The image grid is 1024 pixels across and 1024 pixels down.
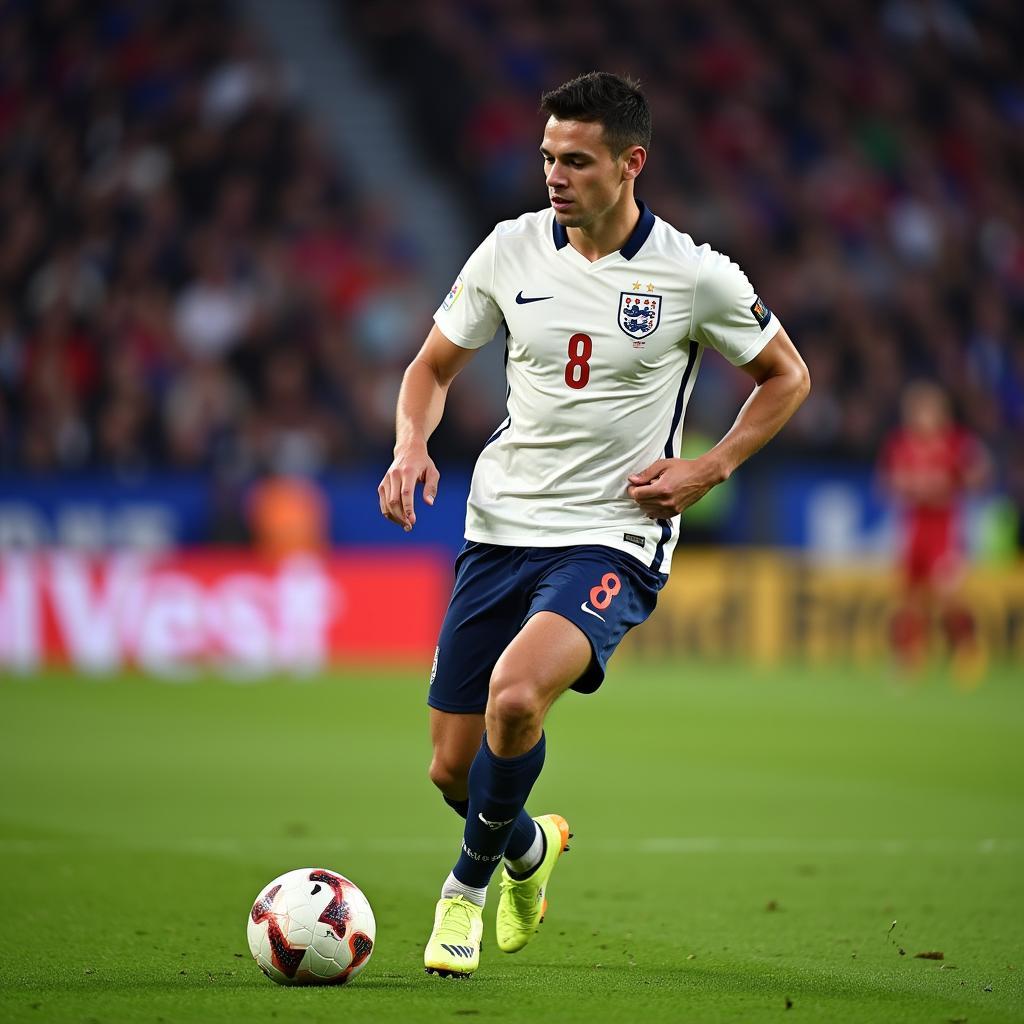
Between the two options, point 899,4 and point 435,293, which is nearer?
point 435,293

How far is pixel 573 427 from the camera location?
489 cm

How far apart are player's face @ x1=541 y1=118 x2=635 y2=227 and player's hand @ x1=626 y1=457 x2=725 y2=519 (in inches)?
26.9

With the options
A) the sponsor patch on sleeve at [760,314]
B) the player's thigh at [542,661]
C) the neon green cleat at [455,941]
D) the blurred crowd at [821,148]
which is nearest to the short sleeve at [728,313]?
the sponsor patch on sleeve at [760,314]

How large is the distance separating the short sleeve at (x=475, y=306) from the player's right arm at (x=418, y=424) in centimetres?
4

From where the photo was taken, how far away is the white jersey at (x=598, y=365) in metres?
4.89

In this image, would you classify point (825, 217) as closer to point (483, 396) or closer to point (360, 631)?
point (483, 396)

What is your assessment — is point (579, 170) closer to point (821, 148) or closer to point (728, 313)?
point (728, 313)

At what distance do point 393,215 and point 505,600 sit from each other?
575 inches

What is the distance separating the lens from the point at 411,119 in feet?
67.4

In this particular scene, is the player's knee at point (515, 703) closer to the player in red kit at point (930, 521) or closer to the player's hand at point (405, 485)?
the player's hand at point (405, 485)

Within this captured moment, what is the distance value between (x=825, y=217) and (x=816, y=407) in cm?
266

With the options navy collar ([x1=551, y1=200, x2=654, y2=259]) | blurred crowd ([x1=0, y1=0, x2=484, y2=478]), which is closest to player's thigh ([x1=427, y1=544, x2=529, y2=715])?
navy collar ([x1=551, y1=200, x2=654, y2=259])

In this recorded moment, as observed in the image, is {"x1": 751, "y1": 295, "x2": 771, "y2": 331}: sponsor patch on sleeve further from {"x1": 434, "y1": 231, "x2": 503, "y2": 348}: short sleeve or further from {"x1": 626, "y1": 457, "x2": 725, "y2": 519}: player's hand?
{"x1": 434, "y1": 231, "x2": 503, "y2": 348}: short sleeve

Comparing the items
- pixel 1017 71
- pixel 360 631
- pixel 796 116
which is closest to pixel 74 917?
pixel 360 631
